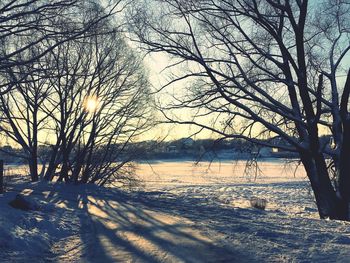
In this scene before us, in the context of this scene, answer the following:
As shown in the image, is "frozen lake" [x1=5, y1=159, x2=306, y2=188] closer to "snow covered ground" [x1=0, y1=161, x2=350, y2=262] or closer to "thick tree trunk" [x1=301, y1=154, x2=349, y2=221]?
"thick tree trunk" [x1=301, y1=154, x2=349, y2=221]

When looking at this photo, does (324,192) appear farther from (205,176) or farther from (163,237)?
(205,176)

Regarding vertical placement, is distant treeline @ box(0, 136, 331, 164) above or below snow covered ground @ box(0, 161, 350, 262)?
above

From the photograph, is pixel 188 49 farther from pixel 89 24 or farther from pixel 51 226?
pixel 51 226

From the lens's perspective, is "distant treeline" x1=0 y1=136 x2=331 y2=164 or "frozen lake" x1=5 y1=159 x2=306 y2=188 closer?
"distant treeline" x1=0 y1=136 x2=331 y2=164

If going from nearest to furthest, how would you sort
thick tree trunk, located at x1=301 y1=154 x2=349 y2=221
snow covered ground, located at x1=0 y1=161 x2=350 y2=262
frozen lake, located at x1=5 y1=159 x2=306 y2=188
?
snow covered ground, located at x1=0 y1=161 x2=350 y2=262 → thick tree trunk, located at x1=301 y1=154 x2=349 y2=221 → frozen lake, located at x1=5 y1=159 x2=306 y2=188

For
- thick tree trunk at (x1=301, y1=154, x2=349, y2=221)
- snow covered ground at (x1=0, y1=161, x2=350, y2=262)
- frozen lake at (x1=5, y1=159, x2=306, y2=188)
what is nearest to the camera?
snow covered ground at (x1=0, y1=161, x2=350, y2=262)

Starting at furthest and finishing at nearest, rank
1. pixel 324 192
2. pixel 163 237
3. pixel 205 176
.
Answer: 1. pixel 205 176
2. pixel 324 192
3. pixel 163 237

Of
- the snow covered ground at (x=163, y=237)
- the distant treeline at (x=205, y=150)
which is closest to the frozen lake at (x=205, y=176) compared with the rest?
the distant treeline at (x=205, y=150)

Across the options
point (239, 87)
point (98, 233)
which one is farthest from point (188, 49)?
point (98, 233)

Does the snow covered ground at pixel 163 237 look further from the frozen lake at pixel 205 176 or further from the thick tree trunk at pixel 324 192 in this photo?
the frozen lake at pixel 205 176

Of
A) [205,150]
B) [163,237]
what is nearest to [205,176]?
[205,150]

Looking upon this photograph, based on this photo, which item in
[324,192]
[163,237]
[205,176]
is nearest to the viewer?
[163,237]

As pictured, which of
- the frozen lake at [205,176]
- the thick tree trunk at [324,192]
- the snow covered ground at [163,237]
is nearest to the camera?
the snow covered ground at [163,237]

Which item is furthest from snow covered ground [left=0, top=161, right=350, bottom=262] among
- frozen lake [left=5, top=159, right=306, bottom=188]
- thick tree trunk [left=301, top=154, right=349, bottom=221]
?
frozen lake [left=5, top=159, right=306, bottom=188]
